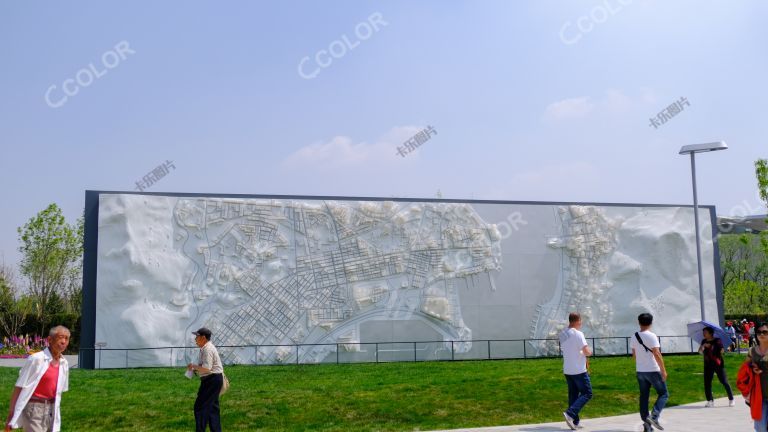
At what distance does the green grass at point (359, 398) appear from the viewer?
12.1m

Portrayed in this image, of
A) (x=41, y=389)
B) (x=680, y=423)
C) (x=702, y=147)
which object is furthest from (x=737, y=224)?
(x=41, y=389)

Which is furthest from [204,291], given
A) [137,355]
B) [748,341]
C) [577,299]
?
[748,341]

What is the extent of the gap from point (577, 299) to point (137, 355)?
50.5 feet

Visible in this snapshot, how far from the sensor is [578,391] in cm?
1088

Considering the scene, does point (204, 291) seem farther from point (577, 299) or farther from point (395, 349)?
point (577, 299)

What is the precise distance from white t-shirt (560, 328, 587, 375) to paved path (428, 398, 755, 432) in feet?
2.98

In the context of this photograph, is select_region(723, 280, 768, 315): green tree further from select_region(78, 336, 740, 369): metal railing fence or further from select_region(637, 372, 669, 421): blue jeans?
select_region(637, 372, 669, 421): blue jeans

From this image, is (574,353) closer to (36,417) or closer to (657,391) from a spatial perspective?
(657,391)

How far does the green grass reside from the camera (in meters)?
12.1

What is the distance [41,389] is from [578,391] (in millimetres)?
7226

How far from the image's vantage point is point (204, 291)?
23938mm

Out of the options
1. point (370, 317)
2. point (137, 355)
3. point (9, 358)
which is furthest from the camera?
point (9, 358)

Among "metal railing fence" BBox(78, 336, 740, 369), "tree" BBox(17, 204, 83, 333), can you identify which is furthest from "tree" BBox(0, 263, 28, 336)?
"metal railing fence" BBox(78, 336, 740, 369)

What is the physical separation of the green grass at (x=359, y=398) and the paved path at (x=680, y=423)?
0.72m
